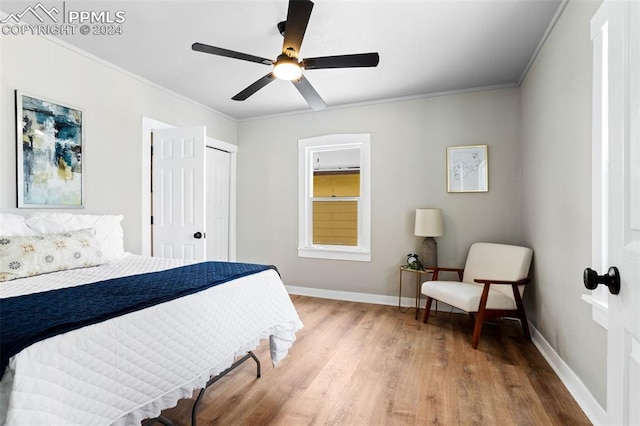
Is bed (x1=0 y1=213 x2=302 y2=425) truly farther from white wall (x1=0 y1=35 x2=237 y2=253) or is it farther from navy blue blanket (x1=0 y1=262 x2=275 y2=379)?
white wall (x1=0 y1=35 x2=237 y2=253)

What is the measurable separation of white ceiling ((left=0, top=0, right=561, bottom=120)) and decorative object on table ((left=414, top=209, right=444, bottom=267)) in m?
1.49

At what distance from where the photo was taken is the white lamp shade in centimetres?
358

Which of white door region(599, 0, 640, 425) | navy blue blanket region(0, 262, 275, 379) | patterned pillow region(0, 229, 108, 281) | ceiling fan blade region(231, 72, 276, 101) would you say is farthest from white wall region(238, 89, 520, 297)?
white door region(599, 0, 640, 425)

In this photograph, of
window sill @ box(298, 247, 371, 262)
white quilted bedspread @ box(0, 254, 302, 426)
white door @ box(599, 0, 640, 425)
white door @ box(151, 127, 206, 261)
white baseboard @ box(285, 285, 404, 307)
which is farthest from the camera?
window sill @ box(298, 247, 371, 262)

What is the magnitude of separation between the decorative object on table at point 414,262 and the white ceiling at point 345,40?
2.02 m

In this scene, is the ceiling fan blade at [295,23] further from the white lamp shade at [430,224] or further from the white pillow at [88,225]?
the white lamp shade at [430,224]

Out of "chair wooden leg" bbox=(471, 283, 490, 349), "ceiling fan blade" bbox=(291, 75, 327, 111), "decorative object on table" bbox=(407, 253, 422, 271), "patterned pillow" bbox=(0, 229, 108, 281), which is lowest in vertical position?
"chair wooden leg" bbox=(471, 283, 490, 349)

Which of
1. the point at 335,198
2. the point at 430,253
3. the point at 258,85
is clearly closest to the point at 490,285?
the point at 430,253

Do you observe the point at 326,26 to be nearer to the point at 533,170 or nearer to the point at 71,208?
the point at 533,170

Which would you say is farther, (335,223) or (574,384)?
(335,223)

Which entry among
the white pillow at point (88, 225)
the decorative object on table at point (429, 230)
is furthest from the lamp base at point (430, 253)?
the white pillow at point (88, 225)

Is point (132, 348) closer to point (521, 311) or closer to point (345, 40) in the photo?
point (345, 40)

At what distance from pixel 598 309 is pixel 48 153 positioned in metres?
3.98

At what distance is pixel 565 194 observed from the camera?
2.19 meters
